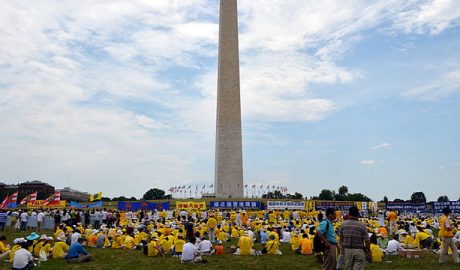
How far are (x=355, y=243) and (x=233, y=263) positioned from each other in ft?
25.3

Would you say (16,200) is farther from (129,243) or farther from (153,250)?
(153,250)

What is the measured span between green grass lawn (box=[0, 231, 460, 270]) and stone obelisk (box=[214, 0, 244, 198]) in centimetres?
3604

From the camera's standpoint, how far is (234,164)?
5403 cm

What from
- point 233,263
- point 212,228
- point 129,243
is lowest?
point 233,263

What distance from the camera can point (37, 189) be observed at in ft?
412

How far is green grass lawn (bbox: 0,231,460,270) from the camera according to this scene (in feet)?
47.8

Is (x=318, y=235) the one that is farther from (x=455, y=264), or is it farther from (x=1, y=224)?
(x=1, y=224)

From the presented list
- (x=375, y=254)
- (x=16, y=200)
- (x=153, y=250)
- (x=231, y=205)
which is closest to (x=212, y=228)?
(x=153, y=250)

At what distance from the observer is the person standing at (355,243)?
28.5ft

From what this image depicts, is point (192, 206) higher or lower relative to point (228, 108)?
lower

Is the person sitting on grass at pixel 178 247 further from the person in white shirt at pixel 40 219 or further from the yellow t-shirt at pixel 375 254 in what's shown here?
the person in white shirt at pixel 40 219

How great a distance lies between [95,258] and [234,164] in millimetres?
37082

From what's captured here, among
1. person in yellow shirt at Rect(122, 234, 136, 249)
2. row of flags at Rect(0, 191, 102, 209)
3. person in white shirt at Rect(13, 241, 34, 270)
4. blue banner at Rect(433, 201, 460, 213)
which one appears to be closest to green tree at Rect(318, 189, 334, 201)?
blue banner at Rect(433, 201, 460, 213)

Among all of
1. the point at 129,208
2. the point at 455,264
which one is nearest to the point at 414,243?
the point at 455,264
